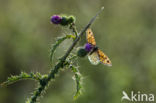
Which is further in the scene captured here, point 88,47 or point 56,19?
point 56,19

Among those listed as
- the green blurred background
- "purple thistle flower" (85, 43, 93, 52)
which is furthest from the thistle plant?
the green blurred background

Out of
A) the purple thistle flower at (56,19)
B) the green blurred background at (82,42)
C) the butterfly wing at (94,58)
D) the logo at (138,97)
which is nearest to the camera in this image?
the butterfly wing at (94,58)

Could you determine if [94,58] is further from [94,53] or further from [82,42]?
[82,42]

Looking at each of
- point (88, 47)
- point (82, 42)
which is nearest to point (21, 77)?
point (88, 47)

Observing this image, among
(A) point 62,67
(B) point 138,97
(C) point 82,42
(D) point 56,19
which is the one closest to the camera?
(A) point 62,67

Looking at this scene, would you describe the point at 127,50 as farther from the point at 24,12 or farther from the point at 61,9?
the point at 24,12

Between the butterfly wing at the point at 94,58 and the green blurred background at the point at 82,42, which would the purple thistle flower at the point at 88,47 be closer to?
the butterfly wing at the point at 94,58

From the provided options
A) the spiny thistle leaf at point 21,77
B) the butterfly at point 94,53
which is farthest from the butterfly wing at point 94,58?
the spiny thistle leaf at point 21,77

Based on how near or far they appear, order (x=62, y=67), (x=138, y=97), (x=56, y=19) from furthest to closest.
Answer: (x=138, y=97)
(x=56, y=19)
(x=62, y=67)

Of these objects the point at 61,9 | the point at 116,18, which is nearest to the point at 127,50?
the point at 116,18
